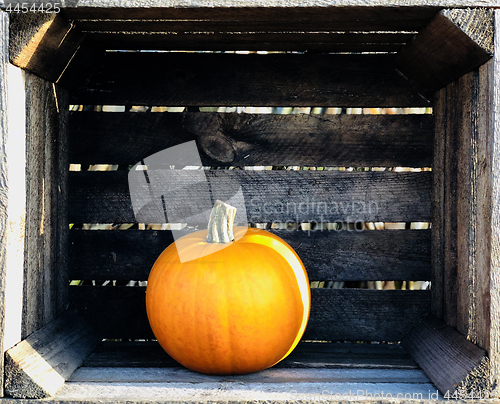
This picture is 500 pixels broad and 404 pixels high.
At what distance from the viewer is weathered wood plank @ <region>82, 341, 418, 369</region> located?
1234 millimetres

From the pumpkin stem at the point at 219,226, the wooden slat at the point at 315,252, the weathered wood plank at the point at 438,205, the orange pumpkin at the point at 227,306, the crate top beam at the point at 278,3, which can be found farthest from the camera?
the wooden slat at the point at 315,252

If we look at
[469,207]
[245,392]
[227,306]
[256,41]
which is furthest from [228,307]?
[256,41]

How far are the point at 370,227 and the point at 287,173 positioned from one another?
39 centimetres

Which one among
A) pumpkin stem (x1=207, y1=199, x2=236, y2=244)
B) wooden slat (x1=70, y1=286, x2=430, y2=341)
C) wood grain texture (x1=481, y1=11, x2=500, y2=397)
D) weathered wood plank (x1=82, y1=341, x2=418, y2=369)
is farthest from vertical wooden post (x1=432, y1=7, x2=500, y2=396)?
pumpkin stem (x1=207, y1=199, x2=236, y2=244)

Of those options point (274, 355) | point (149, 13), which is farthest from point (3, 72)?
point (274, 355)

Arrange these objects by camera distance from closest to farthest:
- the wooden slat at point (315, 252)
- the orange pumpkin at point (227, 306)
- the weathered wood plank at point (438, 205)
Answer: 1. the orange pumpkin at point (227, 306)
2. the weathered wood plank at point (438, 205)
3. the wooden slat at point (315, 252)

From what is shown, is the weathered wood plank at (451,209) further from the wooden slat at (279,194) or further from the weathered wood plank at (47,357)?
the weathered wood plank at (47,357)

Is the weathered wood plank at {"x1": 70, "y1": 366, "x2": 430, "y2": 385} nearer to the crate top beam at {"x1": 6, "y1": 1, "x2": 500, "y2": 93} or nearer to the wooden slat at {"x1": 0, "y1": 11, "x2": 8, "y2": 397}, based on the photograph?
the wooden slat at {"x1": 0, "y1": 11, "x2": 8, "y2": 397}

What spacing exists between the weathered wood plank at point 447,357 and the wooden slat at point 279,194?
1.27ft

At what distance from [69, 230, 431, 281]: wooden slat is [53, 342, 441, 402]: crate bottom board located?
250mm

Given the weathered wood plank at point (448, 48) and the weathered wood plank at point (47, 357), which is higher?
the weathered wood plank at point (448, 48)

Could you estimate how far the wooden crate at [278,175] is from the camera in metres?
1.09

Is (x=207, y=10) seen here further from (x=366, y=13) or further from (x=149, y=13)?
(x=366, y=13)

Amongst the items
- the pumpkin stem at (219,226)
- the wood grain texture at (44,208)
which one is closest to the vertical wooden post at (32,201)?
the wood grain texture at (44,208)
